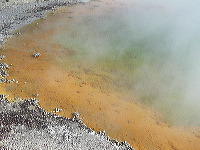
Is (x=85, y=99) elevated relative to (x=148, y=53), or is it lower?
lower

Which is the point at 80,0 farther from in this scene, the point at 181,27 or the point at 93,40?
the point at 181,27

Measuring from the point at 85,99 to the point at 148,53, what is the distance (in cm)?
588

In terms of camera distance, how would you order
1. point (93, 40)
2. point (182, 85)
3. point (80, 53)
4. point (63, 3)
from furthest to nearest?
point (63, 3)
point (93, 40)
point (80, 53)
point (182, 85)

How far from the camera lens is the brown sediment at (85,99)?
1059 centimetres

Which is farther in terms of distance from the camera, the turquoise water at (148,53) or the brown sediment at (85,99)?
the turquoise water at (148,53)

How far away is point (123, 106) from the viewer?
39.4ft

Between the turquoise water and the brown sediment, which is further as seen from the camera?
the turquoise water

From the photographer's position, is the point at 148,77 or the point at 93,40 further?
the point at 93,40

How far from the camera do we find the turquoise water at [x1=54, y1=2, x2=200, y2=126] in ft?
41.1

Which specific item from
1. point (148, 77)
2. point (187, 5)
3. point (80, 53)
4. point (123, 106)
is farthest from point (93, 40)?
point (187, 5)

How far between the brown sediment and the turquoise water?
71 cm

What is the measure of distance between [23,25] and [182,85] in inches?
491

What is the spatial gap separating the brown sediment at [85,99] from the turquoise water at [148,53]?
71 cm

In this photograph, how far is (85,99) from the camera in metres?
12.3
